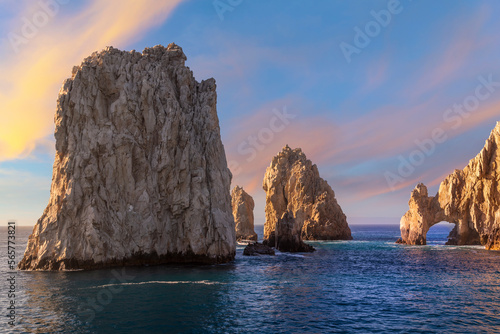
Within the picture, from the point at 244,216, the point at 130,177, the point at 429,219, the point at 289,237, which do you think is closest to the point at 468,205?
the point at 429,219

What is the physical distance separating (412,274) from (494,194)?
55.3 m

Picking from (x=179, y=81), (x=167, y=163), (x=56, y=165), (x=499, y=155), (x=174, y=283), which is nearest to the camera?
(x=174, y=283)

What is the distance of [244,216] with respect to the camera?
13112 cm

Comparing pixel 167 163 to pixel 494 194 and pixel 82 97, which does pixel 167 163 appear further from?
pixel 494 194

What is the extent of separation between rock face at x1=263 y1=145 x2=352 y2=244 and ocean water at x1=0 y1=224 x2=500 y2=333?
7936 centimetres

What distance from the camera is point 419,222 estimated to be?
345 ft

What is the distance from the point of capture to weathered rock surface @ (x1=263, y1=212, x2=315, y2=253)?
87812mm

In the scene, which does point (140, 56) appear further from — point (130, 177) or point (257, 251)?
point (257, 251)

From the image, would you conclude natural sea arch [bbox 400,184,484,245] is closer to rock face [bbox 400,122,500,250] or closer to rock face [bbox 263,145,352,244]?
rock face [bbox 400,122,500,250]

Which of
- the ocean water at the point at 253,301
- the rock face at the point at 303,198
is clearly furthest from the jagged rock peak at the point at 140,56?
the rock face at the point at 303,198

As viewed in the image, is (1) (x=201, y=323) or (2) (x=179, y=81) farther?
(2) (x=179, y=81)

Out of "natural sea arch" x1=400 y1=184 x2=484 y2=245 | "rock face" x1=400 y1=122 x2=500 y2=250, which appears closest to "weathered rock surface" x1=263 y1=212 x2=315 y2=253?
"natural sea arch" x1=400 y1=184 x2=484 y2=245

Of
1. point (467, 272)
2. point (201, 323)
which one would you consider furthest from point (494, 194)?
point (201, 323)

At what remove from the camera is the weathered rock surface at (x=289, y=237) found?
Answer: 8781 cm
